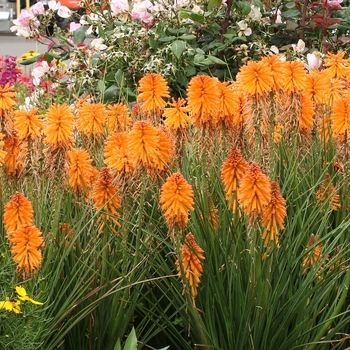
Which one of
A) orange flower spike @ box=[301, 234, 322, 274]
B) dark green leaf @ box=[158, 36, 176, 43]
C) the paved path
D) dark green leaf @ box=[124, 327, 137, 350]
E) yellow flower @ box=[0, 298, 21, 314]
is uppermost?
dark green leaf @ box=[158, 36, 176, 43]

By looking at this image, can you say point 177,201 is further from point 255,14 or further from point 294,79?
point 255,14

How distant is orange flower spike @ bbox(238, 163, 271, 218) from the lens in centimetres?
200

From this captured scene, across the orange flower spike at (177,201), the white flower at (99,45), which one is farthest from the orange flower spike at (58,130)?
the white flower at (99,45)

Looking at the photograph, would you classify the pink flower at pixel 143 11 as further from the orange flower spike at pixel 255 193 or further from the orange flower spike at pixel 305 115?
the orange flower spike at pixel 255 193

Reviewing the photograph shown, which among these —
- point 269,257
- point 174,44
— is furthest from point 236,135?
point 174,44

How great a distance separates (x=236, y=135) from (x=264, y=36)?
2.96m

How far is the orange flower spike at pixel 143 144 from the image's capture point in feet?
7.23

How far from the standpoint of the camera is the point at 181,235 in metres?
2.33

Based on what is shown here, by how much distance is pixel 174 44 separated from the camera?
5.04 meters

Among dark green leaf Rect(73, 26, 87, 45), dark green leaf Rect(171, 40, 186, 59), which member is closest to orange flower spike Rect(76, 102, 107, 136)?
dark green leaf Rect(171, 40, 186, 59)

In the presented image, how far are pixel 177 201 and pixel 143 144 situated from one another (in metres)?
0.25

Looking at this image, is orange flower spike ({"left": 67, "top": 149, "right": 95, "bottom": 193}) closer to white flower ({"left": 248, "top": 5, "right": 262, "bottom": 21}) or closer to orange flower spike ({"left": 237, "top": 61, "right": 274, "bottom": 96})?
orange flower spike ({"left": 237, "top": 61, "right": 274, "bottom": 96})

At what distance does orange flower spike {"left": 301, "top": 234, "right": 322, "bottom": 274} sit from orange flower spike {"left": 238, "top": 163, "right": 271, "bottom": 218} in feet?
1.37

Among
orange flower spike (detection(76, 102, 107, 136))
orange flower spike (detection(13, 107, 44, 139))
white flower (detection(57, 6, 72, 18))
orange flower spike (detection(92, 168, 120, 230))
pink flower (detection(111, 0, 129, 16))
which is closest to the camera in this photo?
orange flower spike (detection(92, 168, 120, 230))
